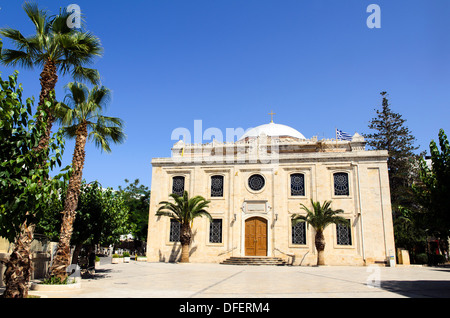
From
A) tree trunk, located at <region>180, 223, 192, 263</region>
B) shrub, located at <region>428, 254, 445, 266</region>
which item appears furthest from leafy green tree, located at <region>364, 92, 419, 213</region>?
tree trunk, located at <region>180, 223, 192, 263</region>

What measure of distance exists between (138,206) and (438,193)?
33985 mm

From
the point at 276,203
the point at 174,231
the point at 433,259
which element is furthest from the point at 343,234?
the point at 174,231

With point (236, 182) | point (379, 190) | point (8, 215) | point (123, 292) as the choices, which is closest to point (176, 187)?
point (236, 182)

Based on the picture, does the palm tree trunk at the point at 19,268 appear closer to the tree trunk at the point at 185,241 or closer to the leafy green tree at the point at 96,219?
the leafy green tree at the point at 96,219

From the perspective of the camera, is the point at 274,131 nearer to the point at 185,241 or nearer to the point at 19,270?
the point at 185,241

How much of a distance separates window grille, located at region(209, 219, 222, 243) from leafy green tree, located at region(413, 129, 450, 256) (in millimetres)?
17658

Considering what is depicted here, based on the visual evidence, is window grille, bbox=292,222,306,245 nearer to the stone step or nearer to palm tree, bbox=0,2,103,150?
the stone step

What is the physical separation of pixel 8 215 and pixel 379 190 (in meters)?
25.0

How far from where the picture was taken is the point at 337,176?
26969mm

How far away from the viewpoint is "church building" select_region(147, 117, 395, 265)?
996 inches

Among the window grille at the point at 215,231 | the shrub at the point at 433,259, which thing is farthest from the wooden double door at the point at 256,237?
the shrub at the point at 433,259

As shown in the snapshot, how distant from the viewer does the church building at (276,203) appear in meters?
25.3

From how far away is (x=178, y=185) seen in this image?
2922 centimetres
